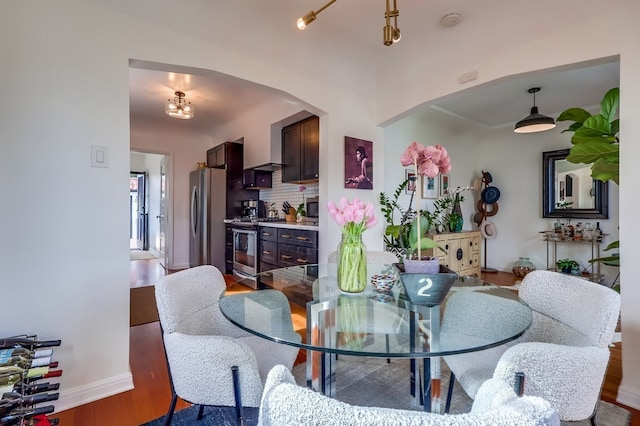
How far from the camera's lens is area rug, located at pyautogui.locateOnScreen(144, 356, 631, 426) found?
5.25ft

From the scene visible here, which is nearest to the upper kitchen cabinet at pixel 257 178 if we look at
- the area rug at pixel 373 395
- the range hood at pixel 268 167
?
the range hood at pixel 268 167

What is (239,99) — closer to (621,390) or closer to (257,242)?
(257,242)

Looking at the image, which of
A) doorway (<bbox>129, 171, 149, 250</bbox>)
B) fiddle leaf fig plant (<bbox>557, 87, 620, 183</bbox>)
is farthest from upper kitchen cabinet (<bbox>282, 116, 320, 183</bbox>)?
doorway (<bbox>129, 171, 149, 250</bbox>)

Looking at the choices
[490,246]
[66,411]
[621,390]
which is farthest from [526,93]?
[66,411]

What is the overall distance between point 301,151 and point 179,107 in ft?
5.37

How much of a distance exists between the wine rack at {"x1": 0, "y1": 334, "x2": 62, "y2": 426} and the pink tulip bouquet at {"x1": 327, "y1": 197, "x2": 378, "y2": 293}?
1.16 meters

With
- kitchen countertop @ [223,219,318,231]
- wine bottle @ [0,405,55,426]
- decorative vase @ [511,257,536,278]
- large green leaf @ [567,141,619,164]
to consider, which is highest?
large green leaf @ [567,141,619,164]

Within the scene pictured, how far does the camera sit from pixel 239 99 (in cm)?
432

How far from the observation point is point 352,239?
1.43m

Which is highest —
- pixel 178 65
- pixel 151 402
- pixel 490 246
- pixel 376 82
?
pixel 376 82

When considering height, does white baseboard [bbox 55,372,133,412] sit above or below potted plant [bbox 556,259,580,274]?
below

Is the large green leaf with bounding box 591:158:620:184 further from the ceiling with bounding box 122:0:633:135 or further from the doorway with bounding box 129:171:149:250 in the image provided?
the doorway with bounding box 129:171:149:250

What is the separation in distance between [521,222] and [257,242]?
445 centimetres

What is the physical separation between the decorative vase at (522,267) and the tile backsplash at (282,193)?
3.52 meters
